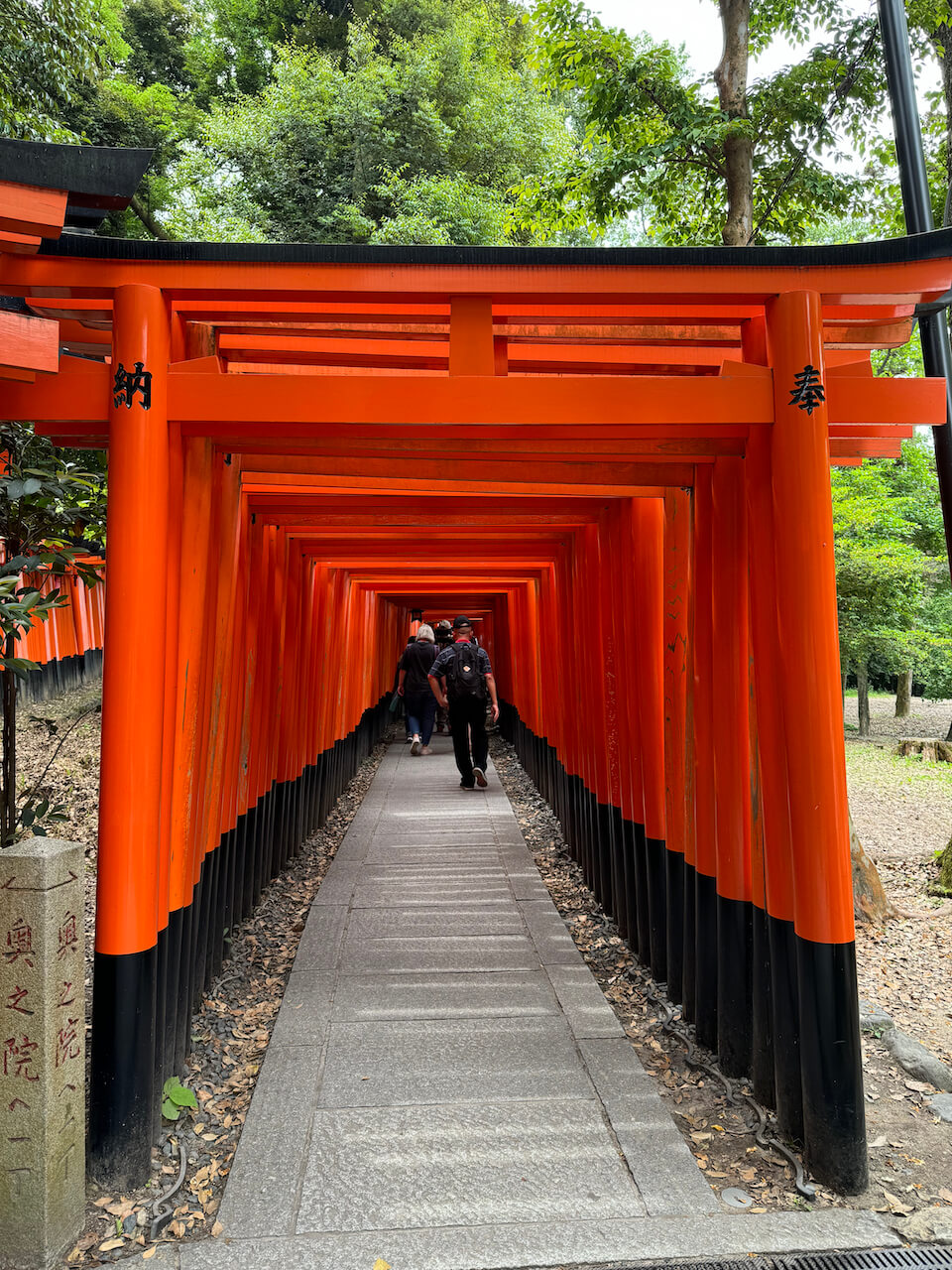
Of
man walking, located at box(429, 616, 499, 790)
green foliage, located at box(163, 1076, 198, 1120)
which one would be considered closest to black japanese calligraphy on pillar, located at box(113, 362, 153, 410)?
green foliage, located at box(163, 1076, 198, 1120)

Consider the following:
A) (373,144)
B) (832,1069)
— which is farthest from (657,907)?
(373,144)

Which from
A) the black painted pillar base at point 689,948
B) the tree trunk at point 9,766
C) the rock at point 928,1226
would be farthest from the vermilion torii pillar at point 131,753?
the rock at point 928,1226

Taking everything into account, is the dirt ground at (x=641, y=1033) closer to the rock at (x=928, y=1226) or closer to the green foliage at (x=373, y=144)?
the rock at (x=928, y=1226)

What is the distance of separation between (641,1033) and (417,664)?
7.98 m

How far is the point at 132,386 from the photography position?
2631 mm

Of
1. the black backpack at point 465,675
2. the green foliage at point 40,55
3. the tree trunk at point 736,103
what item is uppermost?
the green foliage at point 40,55

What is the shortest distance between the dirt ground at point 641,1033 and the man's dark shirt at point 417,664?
3312 mm

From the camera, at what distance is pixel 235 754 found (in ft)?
14.3

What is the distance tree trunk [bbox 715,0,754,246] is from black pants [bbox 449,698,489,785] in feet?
16.3

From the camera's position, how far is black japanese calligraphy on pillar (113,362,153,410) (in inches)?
104

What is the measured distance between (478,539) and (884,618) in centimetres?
908

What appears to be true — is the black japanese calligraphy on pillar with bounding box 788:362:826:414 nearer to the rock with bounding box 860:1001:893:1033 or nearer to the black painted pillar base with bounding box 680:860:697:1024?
the black painted pillar base with bounding box 680:860:697:1024

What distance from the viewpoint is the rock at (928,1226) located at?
2.29 meters

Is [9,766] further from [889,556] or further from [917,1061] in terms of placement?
[889,556]
